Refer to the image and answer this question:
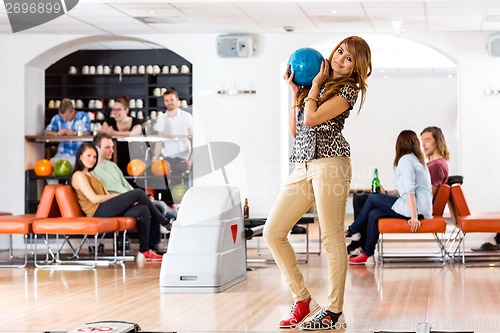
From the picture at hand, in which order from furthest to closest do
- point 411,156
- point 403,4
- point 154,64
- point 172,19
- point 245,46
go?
point 154,64
point 245,46
point 172,19
point 403,4
point 411,156

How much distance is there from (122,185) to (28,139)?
87.7 inches

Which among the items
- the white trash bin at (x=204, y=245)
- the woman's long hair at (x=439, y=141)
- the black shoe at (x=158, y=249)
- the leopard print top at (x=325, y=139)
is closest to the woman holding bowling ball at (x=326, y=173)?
the leopard print top at (x=325, y=139)

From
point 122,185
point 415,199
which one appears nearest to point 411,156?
point 415,199

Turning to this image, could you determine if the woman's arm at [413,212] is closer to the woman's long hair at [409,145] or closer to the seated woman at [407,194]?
the seated woman at [407,194]

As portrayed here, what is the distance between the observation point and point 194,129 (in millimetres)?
11719

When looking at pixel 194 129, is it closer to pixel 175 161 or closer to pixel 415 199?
pixel 175 161

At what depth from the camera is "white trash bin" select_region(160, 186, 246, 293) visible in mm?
6910

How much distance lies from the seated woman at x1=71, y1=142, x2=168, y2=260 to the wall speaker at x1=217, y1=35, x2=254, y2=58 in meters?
2.57

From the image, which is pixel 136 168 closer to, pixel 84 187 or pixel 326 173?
pixel 84 187

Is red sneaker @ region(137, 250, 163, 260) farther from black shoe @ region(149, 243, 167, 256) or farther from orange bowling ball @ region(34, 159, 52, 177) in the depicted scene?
orange bowling ball @ region(34, 159, 52, 177)

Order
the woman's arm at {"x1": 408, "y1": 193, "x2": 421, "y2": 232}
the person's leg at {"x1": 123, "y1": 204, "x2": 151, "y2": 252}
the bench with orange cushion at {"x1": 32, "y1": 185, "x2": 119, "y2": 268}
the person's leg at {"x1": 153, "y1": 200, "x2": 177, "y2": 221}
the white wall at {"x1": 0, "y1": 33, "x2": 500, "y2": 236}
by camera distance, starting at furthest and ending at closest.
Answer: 1. the white wall at {"x1": 0, "y1": 33, "x2": 500, "y2": 236}
2. the person's leg at {"x1": 153, "y1": 200, "x2": 177, "y2": 221}
3. the person's leg at {"x1": 123, "y1": 204, "x2": 151, "y2": 252}
4. the bench with orange cushion at {"x1": 32, "y1": 185, "x2": 119, "y2": 268}
5. the woman's arm at {"x1": 408, "y1": 193, "x2": 421, "y2": 232}

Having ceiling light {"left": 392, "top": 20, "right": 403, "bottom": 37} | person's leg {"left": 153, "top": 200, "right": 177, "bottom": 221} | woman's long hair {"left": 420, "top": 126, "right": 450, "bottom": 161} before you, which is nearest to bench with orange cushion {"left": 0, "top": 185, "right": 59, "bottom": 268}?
person's leg {"left": 153, "top": 200, "right": 177, "bottom": 221}

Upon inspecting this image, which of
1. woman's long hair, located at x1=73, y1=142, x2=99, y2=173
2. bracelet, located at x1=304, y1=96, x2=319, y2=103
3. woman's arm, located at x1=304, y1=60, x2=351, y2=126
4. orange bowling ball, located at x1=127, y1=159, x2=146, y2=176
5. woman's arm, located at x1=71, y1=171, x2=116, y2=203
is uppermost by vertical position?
bracelet, located at x1=304, y1=96, x2=319, y2=103

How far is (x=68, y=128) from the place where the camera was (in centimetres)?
1165
